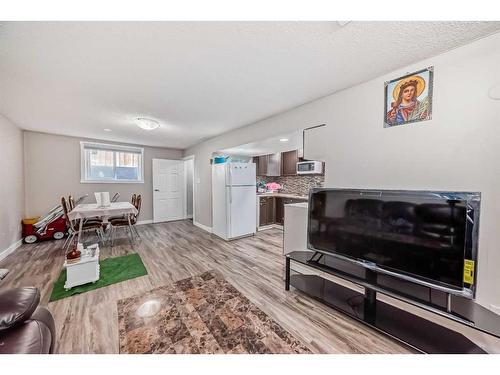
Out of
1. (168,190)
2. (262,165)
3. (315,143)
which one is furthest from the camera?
(168,190)

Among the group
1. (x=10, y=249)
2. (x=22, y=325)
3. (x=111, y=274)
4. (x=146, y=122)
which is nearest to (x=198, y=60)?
(x=146, y=122)

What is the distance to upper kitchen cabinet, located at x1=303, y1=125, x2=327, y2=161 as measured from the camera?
7.60 feet

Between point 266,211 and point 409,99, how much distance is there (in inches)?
149

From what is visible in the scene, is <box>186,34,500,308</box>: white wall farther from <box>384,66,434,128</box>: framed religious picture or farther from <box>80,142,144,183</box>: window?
<box>80,142,144,183</box>: window

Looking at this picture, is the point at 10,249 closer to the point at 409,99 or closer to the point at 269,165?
the point at 269,165

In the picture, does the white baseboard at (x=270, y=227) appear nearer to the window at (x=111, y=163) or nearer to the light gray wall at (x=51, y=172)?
the window at (x=111, y=163)

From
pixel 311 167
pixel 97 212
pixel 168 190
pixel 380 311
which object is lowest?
pixel 380 311

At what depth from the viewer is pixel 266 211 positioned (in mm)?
5008

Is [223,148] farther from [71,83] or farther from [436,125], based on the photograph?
[436,125]

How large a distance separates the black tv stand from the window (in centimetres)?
515

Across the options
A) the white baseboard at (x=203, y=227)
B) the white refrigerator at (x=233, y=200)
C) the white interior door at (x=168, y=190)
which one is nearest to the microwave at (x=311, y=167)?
the white refrigerator at (x=233, y=200)
